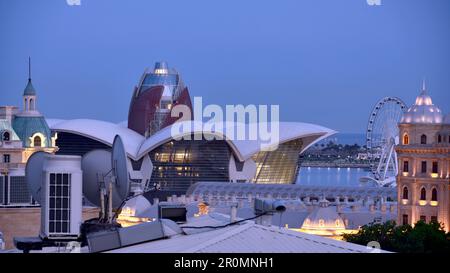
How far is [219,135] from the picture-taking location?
9588 centimetres

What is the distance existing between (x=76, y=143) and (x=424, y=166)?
134 feet

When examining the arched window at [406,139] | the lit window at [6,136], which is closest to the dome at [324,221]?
the arched window at [406,139]

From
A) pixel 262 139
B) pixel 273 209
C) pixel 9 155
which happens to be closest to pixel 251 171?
pixel 262 139

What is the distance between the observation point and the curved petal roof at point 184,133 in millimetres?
95312

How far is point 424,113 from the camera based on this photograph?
190 ft

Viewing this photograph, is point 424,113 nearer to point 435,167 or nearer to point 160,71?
point 435,167

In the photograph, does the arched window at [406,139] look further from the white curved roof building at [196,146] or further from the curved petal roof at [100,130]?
the white curved roof building at [196,146]

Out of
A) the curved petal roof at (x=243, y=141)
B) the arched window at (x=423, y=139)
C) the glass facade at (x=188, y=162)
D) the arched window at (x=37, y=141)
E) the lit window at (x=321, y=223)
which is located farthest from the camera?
the glass facade at (x=188, y=162)

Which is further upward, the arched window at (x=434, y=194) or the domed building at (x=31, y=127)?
the domed building at (x=31, y=127)

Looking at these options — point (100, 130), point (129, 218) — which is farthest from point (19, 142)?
point (100, 130)

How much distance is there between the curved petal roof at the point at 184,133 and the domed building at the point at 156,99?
8.27 feet

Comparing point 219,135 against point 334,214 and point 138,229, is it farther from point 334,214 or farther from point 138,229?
point 138,229

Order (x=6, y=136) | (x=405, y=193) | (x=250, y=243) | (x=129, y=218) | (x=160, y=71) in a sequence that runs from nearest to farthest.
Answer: (x=250, y=243) → (x=129, y=218) → (x=405, y=193) → (x=6, y=136) → (x=160, y=71)

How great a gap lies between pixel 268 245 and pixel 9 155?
1739 inches
